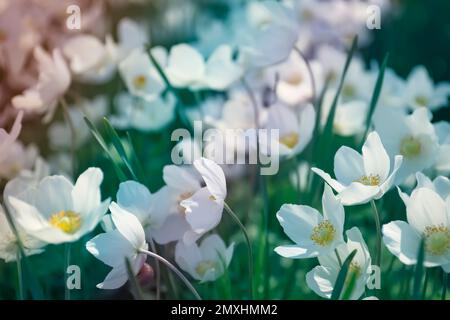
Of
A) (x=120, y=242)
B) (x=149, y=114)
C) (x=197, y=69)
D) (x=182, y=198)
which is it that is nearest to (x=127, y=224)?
(x=120, y=242)

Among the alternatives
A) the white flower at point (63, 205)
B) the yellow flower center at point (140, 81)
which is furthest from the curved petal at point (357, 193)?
the yellow flower center at point (140, 81)

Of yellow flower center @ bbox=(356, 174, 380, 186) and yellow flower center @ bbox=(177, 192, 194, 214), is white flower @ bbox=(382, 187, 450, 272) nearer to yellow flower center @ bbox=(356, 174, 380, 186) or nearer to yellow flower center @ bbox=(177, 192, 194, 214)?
yellow flower center @ bbox=(356, 174, 380, 186)

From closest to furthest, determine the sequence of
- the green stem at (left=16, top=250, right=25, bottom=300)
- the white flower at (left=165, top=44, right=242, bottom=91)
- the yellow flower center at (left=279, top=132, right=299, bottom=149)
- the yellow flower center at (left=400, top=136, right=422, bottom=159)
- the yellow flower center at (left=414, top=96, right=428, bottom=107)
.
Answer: the green stem at (left=16, top=250, right=25, bottom=300), the yellow flower center at (left=400, top=136, right=422, bottom=159), the yellow flower center at (left=279, top=132, right=299, bottom=149), the white flower at (left=165, top=44, right=242, bottom=91), the yellow flower center at (left=414, top=96, right=428, bottom=107)

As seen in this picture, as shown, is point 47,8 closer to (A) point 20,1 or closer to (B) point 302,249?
(A) point 20,1

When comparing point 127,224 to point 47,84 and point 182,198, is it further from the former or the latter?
point 47,84

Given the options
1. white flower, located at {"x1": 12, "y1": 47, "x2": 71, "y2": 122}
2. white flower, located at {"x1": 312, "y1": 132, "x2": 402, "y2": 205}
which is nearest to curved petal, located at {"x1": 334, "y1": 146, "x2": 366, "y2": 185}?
white flower, located at {"x1": 312, "y1": 132, "x2": 402, "y2": 205}

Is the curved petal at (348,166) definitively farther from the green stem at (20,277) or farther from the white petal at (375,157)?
the green stem at (20,277)
